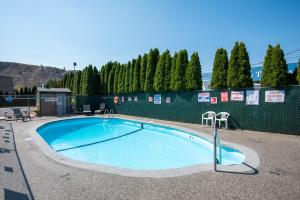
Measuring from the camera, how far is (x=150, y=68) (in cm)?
1384

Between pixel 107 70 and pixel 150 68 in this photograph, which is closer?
pixel 150 68

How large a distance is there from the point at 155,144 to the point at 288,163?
503cm

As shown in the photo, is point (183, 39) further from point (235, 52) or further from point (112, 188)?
point (112, 188)

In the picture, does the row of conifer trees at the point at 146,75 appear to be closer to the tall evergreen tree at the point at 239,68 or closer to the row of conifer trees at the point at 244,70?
the row of conifer trees at the point at 244,70

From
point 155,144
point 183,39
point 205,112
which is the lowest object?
point 155,144

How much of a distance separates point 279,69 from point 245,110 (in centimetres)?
220

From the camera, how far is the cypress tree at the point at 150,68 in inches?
543

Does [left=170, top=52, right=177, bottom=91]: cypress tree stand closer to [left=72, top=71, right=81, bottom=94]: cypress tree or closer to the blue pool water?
the blue pool water

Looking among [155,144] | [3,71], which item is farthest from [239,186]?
[3,71]

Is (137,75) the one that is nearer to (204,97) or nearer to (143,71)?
(143,71)

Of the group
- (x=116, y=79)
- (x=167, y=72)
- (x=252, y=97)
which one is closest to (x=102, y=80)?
(x=116, y=79)

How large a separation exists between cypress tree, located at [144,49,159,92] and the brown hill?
5607cm

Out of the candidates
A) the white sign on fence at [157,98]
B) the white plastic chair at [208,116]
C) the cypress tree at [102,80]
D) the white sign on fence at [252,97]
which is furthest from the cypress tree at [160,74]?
the cypress tree at [102,80]

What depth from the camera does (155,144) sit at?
8031mm
